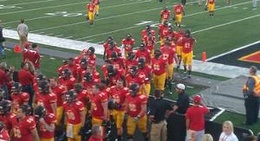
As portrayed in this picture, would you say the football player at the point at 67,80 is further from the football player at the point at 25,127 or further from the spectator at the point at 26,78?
the football player at the point at 25,127

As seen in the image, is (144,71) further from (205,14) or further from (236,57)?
(205,14)

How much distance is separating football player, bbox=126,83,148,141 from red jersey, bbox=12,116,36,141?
7.50 ft

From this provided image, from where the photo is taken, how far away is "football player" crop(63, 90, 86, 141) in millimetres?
9117

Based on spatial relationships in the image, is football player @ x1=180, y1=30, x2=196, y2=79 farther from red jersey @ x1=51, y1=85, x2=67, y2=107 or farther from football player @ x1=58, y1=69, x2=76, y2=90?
red jersey @ x1=51, y1=85, x2=67, y2=107

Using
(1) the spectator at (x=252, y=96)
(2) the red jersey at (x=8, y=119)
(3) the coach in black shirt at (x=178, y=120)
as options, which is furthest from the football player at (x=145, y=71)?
(2) the red jersey at (x=8, y=119)

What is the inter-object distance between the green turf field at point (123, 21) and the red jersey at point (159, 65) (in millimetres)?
3909

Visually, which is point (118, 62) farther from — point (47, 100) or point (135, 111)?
point (47, 100)

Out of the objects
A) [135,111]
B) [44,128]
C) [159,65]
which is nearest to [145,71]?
[159,65]

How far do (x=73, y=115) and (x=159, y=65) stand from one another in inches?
164

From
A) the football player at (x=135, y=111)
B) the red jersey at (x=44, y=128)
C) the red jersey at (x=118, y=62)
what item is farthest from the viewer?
the red jersey at (x=118, y=62)

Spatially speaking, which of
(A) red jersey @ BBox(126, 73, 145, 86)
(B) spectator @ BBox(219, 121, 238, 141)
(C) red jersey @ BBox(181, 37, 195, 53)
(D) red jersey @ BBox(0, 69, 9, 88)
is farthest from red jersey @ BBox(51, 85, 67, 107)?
(C) red jersey @ BBox(181, 37, 195, 53)

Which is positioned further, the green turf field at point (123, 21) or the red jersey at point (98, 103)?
the green turf field at point (123, 21)

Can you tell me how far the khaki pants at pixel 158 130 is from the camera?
31.6ft

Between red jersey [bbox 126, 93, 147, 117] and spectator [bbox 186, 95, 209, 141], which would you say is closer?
spectator [bbox 186, 95, 209, 141]
